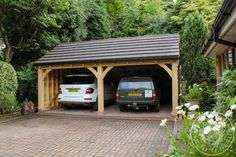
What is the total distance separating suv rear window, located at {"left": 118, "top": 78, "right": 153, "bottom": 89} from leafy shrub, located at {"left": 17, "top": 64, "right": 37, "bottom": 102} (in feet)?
18.8

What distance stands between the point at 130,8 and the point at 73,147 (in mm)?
23903

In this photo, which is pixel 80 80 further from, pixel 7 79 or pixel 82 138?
pixel 82 138

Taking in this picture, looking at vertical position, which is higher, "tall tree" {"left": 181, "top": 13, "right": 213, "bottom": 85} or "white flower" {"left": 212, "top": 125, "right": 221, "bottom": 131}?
"tall tree" {"left": 181, "top": 13, "right": 213, "bottom": 85}

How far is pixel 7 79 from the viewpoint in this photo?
12.1 m

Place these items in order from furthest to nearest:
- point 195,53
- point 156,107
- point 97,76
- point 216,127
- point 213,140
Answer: point 195,53
point 97,76
point 156,107
point 213,140
point 216,127

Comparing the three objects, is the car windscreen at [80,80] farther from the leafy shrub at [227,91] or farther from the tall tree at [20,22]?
the leafy shrub at [227,91]

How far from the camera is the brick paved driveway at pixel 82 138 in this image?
6.36 meters

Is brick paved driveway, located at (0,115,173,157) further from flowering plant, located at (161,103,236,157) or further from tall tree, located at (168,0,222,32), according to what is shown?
tall tree, located at (168,0,222,32)

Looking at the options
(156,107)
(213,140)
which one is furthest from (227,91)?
(156,107)

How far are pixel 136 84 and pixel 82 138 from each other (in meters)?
4.83

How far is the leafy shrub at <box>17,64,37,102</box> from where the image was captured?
14858 mm

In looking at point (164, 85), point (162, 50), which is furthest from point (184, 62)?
point (162, 50)

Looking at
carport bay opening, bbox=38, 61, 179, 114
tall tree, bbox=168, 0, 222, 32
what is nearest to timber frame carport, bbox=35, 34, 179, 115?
carport bay opening, bbox=38, 61, 179, 114

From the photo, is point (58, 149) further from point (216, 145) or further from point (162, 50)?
Result: point (162, 50)
